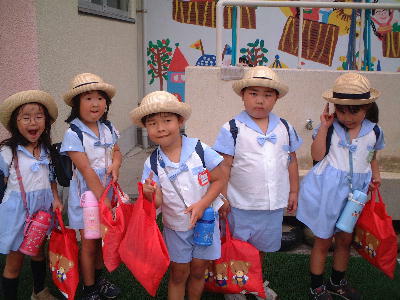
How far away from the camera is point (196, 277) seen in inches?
92.6

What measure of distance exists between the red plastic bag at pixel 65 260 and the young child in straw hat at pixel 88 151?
0.32 ft

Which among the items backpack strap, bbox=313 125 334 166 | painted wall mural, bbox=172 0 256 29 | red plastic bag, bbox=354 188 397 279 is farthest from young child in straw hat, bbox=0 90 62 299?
painted wall mural, bbox=172 0 256 29

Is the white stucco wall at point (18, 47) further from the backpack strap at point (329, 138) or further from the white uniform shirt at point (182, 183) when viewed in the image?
the backpack strap at point (329, 138)

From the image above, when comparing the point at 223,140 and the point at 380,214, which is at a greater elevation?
the point at 223,140

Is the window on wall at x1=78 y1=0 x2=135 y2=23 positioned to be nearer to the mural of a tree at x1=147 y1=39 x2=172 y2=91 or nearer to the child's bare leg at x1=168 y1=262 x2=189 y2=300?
the mural of a tree at x1=147 y1=39 x2=172 y2=91

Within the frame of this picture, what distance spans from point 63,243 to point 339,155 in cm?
185

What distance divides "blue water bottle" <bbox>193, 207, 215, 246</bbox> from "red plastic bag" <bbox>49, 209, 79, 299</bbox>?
83cm

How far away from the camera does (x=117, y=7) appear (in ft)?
20.7

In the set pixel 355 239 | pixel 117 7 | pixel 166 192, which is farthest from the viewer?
pixel 117 7

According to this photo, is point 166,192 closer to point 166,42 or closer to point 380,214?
point 380,214

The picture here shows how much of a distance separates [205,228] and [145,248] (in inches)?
13.9

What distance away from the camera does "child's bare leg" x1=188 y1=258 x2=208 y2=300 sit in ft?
7.59

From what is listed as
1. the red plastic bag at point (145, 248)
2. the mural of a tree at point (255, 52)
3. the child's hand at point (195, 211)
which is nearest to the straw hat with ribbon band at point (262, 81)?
the child's hand at point (195, 211)

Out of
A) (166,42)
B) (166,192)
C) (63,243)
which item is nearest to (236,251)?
(166,192)
